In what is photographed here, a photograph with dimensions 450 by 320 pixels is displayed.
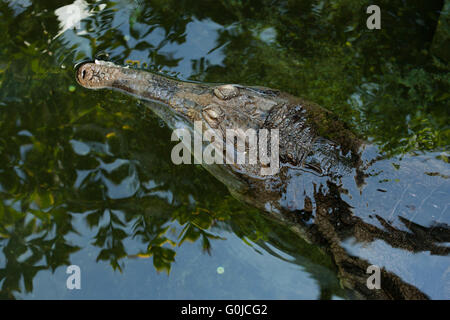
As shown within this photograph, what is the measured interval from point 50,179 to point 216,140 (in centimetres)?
166

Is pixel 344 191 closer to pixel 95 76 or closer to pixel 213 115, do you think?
pixel 213 115

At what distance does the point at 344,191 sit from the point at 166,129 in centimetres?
184

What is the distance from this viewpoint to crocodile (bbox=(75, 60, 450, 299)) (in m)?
2.96

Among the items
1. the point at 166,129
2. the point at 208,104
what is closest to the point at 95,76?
the point at 166,129

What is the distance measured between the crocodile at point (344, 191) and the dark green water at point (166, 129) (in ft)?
0.68

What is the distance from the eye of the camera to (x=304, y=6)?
176 inches

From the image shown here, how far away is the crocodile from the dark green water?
206 mm

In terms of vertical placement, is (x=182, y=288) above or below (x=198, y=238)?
below

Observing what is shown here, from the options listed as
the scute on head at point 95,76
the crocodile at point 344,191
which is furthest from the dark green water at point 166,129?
the crocodile at point 344,191

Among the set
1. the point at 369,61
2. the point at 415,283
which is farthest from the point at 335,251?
the point at 369,61

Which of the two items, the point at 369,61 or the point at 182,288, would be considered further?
the point at 369,61

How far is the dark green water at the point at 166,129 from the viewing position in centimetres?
335

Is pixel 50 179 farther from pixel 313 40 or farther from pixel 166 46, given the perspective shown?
pixel 313 40

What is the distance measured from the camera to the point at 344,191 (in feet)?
10.3
